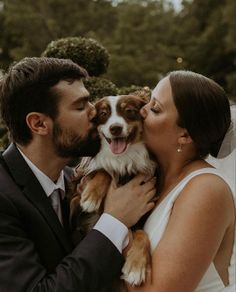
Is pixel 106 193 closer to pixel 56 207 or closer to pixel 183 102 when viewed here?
pixel 56 207

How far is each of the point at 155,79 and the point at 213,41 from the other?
16.3 ft

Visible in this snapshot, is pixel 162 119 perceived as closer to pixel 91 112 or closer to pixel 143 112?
pixel 143 112

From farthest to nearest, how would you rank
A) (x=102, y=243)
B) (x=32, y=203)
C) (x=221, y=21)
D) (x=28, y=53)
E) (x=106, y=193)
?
(x=221, y=21)
(x=28, y=53)
(x=106, y=193)
(x=32, y=203)
(x=102, y=243)

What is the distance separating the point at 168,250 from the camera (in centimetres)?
254

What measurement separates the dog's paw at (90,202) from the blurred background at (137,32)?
12.7 meters

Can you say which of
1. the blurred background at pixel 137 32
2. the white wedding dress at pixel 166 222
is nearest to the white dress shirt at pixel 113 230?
the white wedding dress at pixel 166 222

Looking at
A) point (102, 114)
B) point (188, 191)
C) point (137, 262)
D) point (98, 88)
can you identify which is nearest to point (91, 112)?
point (102, 114)

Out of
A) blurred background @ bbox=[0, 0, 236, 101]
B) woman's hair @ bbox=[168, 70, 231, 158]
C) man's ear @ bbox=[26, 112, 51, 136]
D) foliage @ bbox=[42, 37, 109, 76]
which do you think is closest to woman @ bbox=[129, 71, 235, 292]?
woman's hair @ bbox=[168, 70, 231, 158]

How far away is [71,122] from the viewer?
301 cm

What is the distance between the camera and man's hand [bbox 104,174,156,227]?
2734 millimetres

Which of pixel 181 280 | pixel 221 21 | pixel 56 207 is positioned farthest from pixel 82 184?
pixel 221 21

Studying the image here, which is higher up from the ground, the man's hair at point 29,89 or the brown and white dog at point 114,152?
the man's hair at point 29,89

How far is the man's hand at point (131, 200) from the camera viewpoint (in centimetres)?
273

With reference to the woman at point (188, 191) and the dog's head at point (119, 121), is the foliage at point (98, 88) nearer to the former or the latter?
the dog's head at point (119, 121)
